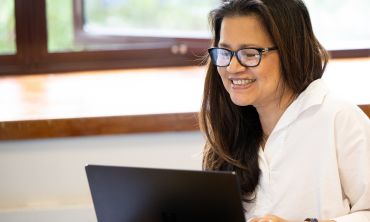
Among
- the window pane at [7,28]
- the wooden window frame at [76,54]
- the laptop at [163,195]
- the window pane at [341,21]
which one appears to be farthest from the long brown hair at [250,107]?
the window pane at [7,28]

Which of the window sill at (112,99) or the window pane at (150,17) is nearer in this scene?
the window sill at (112,99)

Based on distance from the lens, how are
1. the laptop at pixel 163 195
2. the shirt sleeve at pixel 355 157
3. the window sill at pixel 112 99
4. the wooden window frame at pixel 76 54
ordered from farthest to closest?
1. the wooden window frame at pixel 76 54
2. the window sill at pixel 112 99
3. the shirt sleeve at pixel 355 157
4. the laptop at pixel 163 195

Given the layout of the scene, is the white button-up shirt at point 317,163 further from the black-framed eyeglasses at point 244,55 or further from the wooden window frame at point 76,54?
the wooden window frame at point 76,54

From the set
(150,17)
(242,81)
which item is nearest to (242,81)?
(242,81)

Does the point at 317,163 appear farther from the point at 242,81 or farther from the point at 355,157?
the point at 242,81

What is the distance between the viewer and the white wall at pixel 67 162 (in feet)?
6.55

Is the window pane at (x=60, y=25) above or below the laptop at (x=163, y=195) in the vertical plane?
above

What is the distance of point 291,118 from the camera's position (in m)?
1.49

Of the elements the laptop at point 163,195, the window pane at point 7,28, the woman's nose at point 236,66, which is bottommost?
the laptop at point 163,195

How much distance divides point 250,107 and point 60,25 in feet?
3.62

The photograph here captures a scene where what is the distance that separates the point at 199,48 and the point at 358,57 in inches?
23.1

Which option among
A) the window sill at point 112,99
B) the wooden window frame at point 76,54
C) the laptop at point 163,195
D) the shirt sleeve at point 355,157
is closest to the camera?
the laptop at point 163,195

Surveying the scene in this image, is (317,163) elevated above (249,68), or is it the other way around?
(249,68)

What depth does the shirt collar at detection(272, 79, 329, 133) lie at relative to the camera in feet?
4.76
